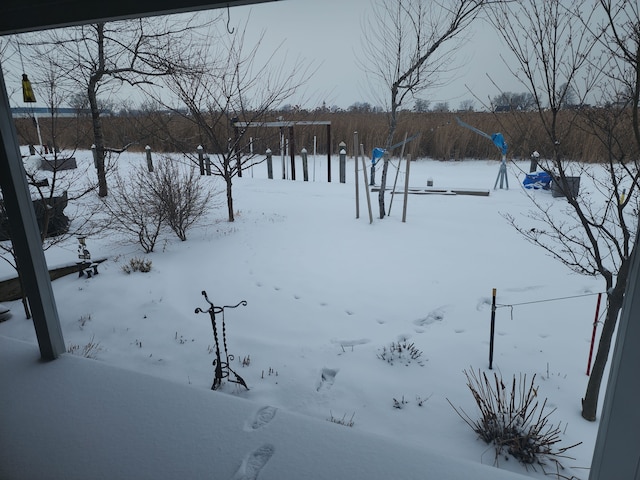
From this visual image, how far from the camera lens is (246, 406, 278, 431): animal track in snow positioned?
1.30 metres

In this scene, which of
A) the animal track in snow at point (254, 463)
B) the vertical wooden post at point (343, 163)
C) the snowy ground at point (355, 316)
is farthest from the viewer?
the vertical wooden post at point (343, 163)

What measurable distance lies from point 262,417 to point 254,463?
19cm

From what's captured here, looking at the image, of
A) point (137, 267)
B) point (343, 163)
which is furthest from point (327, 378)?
point (343, 163)

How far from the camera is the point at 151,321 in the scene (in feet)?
11.1

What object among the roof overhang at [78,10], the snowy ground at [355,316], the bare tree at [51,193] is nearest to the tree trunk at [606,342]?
the snowy ground at [355,316]

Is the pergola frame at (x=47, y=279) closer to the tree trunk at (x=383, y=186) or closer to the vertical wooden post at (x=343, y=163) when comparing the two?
the tree trunk at (x=383, y=186)

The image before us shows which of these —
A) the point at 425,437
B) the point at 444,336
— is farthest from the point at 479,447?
the point at 444,336

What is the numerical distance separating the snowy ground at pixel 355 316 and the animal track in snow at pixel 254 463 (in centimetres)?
44

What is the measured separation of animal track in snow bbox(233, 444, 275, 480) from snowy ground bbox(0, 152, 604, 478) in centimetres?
44

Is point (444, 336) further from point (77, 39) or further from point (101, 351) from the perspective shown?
point (77, 39)

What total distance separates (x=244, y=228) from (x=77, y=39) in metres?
4.38

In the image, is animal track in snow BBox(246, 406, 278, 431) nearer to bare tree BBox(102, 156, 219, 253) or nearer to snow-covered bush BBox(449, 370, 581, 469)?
snow-covered bush BBox(449, 370, 581, 469)

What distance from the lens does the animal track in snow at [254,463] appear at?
Result: 1.12m

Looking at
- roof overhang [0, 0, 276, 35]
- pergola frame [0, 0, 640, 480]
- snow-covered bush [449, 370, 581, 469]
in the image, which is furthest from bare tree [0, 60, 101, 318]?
snow-covered bush [449, 370, 581, 469]
